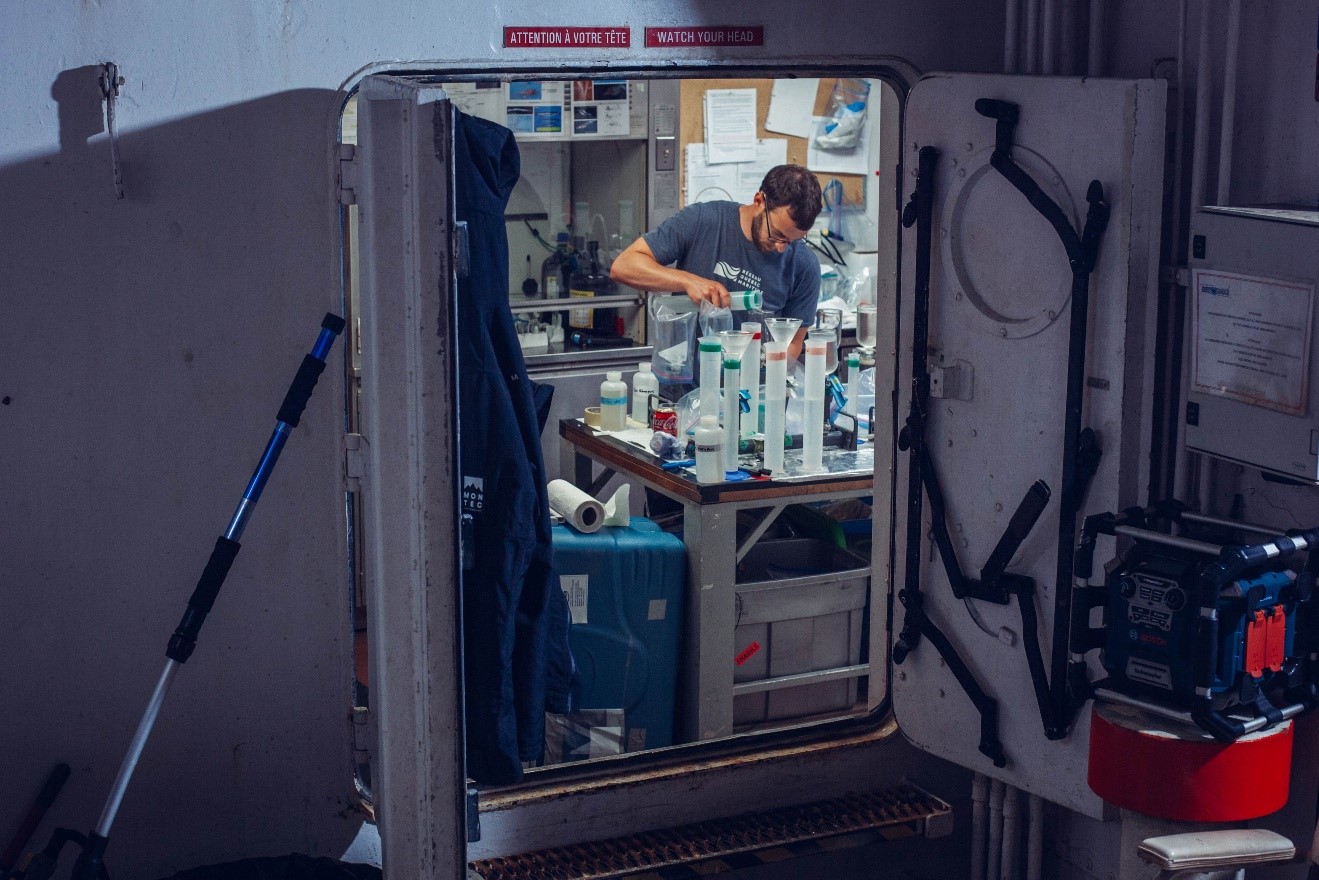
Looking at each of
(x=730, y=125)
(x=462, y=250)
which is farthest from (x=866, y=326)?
(x=462, y=250)

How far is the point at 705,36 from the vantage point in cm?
321

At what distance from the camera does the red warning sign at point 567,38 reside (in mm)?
3037

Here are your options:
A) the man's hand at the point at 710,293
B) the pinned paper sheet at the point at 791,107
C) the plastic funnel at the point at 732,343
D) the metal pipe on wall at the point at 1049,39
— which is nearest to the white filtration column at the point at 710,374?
the plastic funnel at the point at 732,343

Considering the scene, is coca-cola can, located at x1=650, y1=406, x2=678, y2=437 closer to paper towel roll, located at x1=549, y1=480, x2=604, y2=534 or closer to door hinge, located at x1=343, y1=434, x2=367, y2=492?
paper towel roll, located at x1=549, y1=480, x2=604, y2=534

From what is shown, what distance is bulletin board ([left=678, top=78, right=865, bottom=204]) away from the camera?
6.75 meters

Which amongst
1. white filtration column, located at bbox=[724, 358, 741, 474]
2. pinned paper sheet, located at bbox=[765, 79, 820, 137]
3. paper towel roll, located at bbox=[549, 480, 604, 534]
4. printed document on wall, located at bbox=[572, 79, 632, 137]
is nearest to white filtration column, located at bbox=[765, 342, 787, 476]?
white filtration column, located at bbox=[724, 358, 741, 474]

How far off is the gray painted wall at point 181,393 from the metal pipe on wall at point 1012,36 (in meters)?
0.70

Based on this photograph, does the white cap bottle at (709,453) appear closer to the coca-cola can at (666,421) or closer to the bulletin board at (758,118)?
the coca-cola can at (666,421)

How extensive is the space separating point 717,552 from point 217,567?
1.64m

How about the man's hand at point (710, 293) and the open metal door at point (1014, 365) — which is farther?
the man's hand at point (710, 293)

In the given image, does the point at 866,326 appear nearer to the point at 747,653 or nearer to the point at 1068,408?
the point at 747,653

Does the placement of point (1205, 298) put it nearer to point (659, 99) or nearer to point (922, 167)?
point (922, 167)

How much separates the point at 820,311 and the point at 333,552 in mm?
3050

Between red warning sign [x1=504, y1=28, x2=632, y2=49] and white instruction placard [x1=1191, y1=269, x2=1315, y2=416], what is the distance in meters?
1.28
